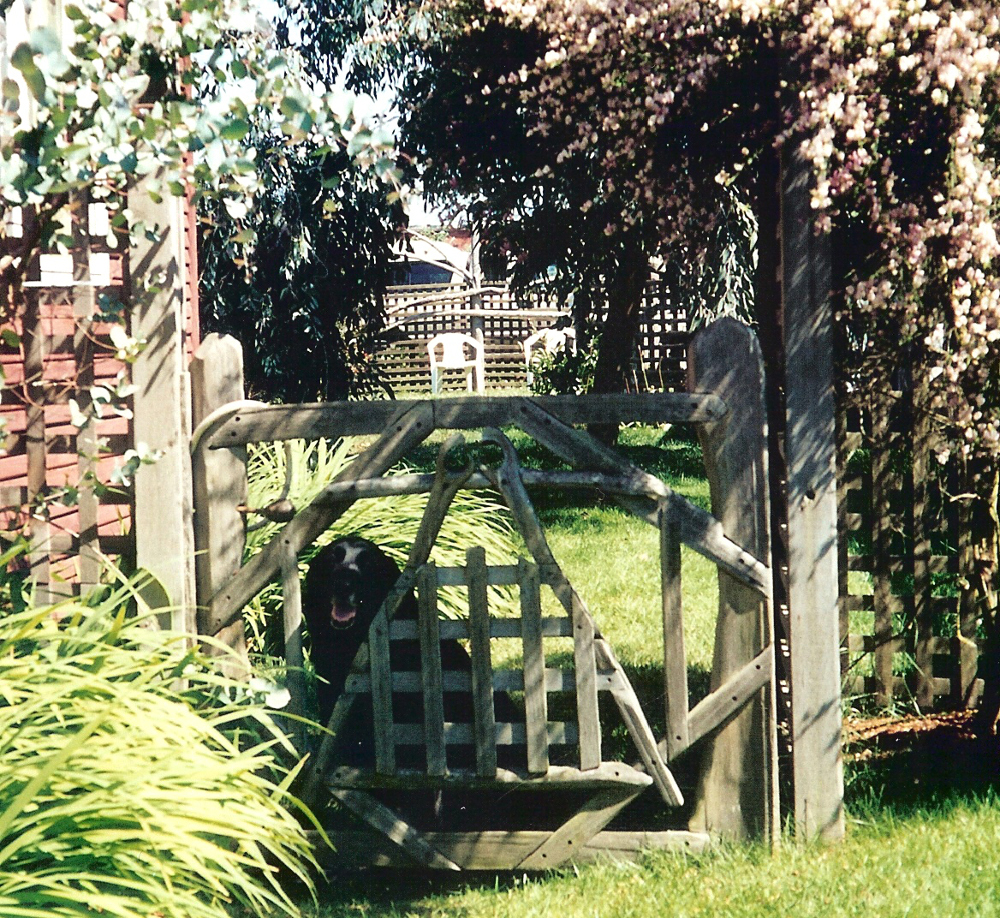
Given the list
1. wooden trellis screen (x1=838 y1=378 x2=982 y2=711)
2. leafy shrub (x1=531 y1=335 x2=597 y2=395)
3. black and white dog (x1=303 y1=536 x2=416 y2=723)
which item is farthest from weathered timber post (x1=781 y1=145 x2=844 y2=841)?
leafy shrub (x1=531 y1=335 x2=597 y2=395)

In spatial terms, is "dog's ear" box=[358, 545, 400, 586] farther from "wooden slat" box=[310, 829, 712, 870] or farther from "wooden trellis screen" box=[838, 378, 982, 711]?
"wooden trellis screen" box=[838, 378, 982, 711]

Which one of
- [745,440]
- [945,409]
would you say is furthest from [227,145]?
[945,409]

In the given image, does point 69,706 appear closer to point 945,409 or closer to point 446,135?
point 945,409

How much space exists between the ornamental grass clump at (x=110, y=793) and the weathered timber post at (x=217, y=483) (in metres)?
0.72

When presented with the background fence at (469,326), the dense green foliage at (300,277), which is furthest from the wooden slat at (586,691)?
the background fence at (469,326)

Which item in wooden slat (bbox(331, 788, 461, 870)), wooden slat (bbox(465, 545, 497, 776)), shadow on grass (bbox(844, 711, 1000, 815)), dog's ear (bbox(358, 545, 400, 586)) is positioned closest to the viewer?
wooden slat (bbox(465, 545, 497, 776))

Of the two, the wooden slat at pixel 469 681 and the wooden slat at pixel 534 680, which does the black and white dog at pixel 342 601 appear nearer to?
the wooden slat at pixel 469 681

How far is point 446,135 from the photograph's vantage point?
23.2 ft

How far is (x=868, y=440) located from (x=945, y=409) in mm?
325

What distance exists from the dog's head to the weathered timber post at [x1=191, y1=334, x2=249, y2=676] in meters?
0.52

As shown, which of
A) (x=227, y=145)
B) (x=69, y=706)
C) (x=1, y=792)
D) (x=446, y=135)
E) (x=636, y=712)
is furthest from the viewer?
(x=446, y=135)

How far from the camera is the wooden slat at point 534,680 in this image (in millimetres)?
3404

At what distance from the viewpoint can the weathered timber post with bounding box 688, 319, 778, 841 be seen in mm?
3559

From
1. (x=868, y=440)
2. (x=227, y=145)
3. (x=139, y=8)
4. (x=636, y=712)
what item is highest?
(x=139, y=8)
